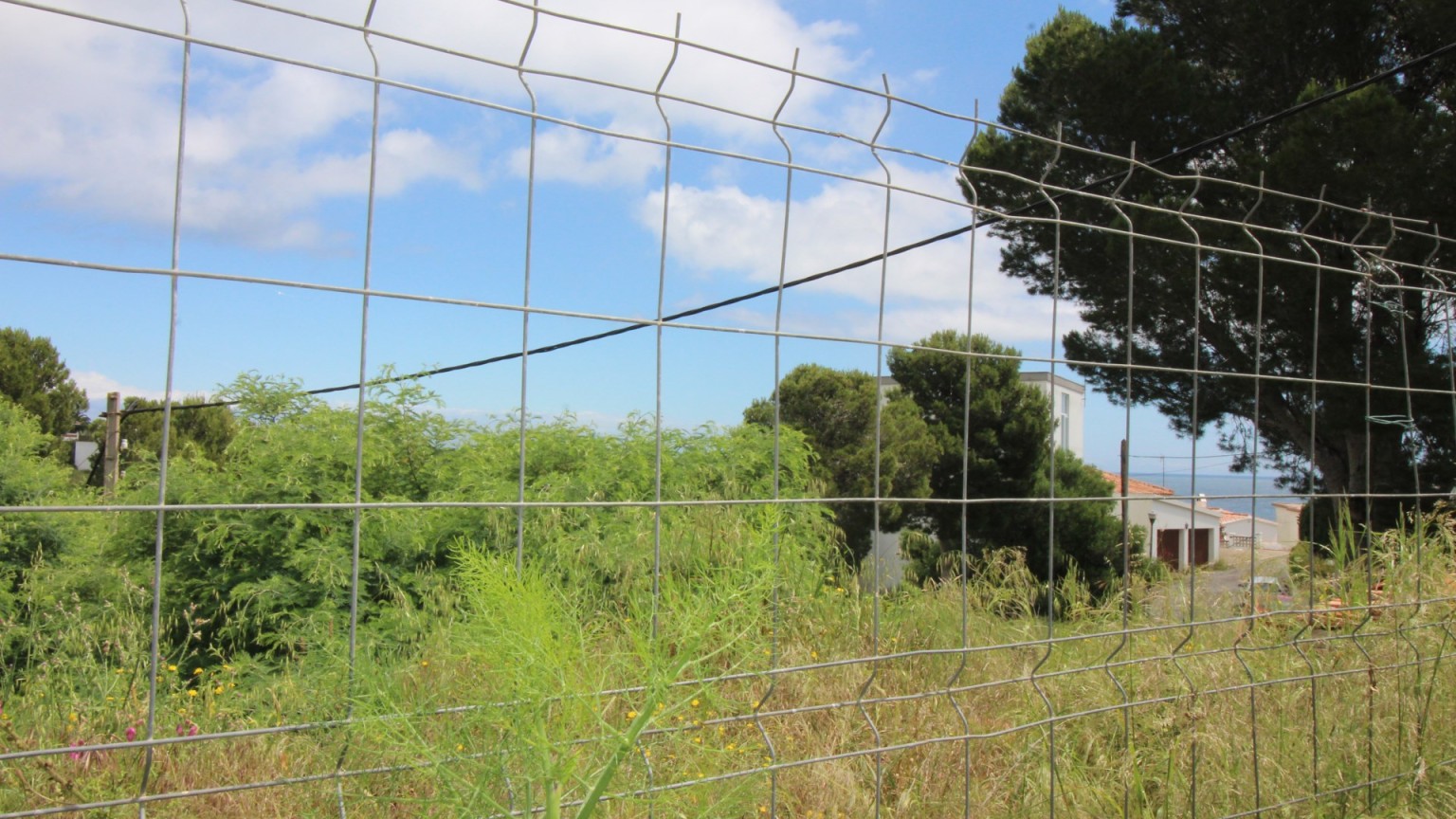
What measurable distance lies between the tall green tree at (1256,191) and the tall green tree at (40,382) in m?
6.97

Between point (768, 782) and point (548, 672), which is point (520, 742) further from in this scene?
point (768, 782)

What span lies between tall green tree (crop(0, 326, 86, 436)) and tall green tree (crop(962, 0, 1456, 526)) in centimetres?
697

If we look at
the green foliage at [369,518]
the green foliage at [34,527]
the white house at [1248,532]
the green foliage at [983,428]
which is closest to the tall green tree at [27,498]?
the green foliage at [34,527]

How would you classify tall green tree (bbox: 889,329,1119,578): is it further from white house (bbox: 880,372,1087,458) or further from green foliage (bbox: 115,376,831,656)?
green foliage (bbox: 115,376,831,656)

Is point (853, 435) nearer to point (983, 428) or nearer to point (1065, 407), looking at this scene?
point (983, 428)

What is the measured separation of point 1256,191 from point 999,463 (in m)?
3.71

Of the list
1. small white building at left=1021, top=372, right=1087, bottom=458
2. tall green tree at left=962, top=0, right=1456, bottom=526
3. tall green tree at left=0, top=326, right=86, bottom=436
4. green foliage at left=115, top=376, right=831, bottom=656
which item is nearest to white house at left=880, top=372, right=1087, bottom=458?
small white building at left=1021, top=372, right=1087, bottom=458

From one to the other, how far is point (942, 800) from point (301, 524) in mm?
2890

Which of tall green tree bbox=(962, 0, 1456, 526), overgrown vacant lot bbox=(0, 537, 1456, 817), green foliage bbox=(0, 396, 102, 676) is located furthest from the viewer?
tall green tree bbox=(962, 0, 1456, 526)

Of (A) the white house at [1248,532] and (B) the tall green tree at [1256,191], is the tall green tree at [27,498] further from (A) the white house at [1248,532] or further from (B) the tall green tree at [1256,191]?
(B) the tall green tree at [1256,191]

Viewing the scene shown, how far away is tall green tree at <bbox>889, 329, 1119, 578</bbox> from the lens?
10.4 m

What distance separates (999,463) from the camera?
1088cm

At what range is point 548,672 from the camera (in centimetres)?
110

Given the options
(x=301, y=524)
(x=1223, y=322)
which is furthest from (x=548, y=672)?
(x=1223, y=322)
